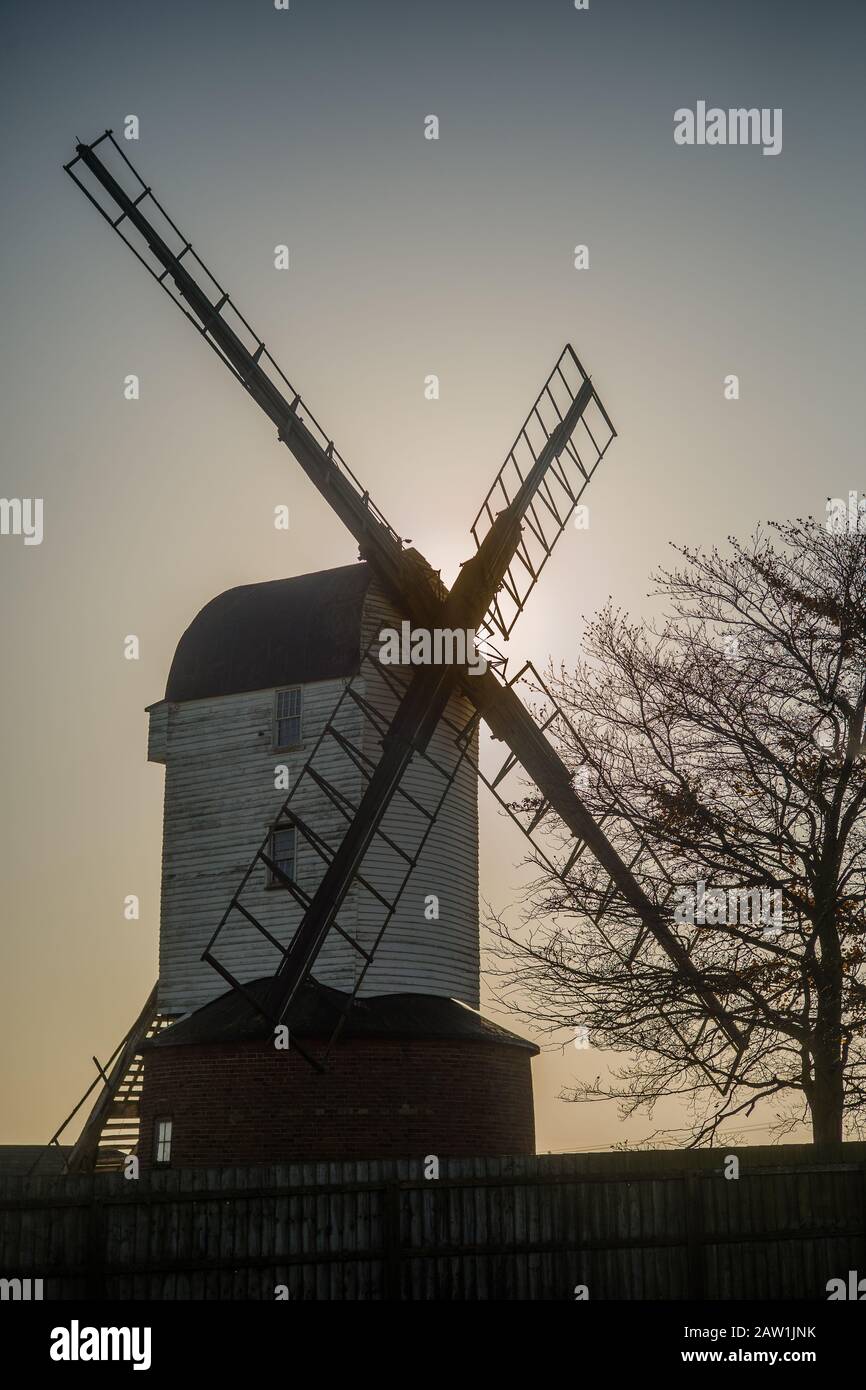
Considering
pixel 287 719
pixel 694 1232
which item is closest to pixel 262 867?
pixel 287 719

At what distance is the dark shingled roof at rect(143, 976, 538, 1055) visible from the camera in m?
25.6

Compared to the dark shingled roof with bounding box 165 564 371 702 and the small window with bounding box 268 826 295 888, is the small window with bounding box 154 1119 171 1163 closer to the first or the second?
the small window with bounding box 268 826 295 888

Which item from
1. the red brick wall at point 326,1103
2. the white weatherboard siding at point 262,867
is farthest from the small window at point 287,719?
the red brick wall at point 326,1103

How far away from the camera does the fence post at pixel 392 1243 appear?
17312 mm

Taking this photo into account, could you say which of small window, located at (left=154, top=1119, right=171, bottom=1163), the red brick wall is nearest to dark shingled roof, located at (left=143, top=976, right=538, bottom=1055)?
the red brick wall

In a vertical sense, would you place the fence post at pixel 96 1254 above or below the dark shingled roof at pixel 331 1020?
below

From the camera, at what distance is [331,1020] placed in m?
25.6

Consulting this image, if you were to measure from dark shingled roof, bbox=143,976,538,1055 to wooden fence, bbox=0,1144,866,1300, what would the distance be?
7210mm

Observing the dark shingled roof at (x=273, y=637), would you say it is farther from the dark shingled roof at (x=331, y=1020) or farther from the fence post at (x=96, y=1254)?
the fence post at (x=96, y=1254)

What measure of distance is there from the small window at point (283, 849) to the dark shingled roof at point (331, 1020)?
6.90ft

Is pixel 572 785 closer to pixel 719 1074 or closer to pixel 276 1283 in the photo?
pixel 719 1074

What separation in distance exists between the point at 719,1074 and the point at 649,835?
3.43 metres

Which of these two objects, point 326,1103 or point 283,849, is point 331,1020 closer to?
point 326,1103
